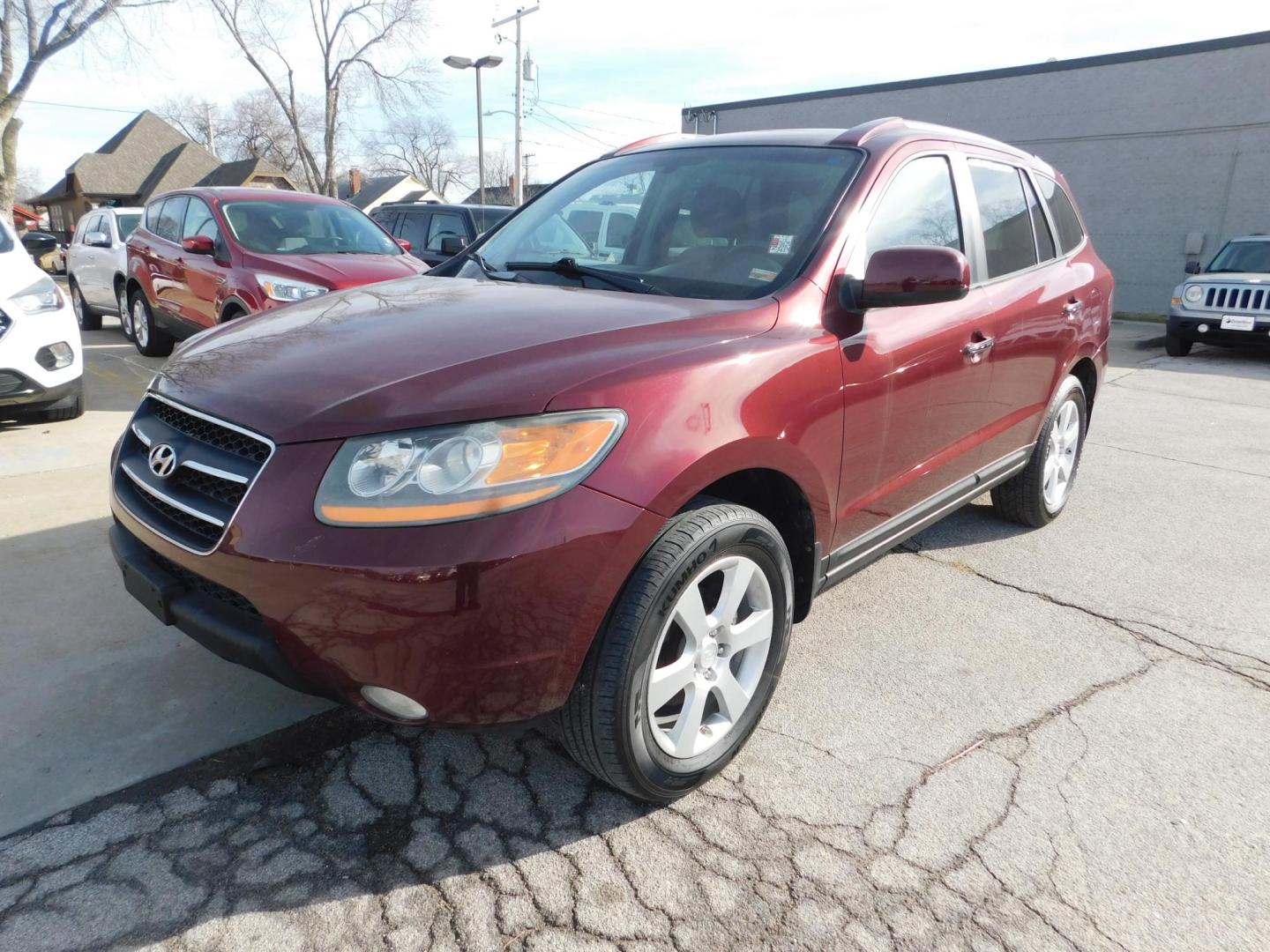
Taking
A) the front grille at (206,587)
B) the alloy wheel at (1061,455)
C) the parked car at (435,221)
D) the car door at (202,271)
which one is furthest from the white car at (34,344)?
the alloy wheel at (1061,455)

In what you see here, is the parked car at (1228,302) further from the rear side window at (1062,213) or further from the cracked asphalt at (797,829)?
the cracked asphalt at (797,829)

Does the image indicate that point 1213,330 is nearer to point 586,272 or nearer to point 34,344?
point 586,272

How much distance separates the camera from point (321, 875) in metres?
2.03

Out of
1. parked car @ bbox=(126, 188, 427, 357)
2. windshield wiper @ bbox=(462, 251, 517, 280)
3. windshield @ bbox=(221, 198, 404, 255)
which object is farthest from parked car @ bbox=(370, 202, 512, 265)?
Answer: windshield wiper @ bbox=(462, 251, 517, 280)

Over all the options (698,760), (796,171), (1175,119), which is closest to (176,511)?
(698,760)

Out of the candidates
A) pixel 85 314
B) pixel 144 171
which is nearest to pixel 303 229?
pixel 85 314

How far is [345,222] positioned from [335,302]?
17.5 ft

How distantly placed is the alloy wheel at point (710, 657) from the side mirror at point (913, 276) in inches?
34.3

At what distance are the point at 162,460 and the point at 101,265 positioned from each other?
935cm

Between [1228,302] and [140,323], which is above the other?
[1228,302]

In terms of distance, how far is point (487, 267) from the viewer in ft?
10.6

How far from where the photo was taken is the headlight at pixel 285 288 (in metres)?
6.36

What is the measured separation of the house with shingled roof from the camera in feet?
163

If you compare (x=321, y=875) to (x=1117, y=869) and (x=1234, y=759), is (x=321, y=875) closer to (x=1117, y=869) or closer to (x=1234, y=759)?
(x=1117, y=869)
